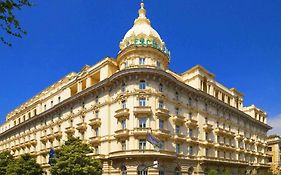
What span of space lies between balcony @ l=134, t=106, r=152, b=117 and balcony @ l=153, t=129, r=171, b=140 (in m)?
2.82

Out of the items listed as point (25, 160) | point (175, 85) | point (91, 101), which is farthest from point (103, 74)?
point (25, 160)

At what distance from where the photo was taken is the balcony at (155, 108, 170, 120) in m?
45.1

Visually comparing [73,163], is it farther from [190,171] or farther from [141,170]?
[190,171]

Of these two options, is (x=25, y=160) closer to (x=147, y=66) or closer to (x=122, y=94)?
(x=122, y=94)

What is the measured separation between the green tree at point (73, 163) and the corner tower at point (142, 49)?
48.7 feet

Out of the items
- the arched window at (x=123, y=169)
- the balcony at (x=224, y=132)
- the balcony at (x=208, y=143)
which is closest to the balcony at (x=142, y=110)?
the arched window at (x=123, y=169)

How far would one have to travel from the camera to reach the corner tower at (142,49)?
47.7 meters

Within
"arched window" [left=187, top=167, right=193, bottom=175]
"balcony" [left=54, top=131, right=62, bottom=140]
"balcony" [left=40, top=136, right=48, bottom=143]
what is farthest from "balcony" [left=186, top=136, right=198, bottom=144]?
"balcony" [left=40, top=136, right=48, bottom=143]

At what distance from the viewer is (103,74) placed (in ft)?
169

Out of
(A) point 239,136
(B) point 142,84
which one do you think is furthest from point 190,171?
(A) point 239,136

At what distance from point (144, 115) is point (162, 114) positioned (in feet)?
9.01

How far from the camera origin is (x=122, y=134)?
4459cm

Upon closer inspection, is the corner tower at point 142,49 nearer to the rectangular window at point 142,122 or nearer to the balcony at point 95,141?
the rectangular window at point 142,122

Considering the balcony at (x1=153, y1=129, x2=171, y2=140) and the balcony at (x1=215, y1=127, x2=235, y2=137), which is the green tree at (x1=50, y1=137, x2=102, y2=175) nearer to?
the balcony at (x1=153, y1=129, x2=171, y2=140)
